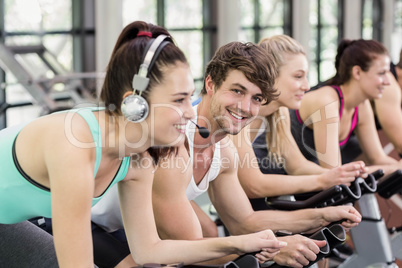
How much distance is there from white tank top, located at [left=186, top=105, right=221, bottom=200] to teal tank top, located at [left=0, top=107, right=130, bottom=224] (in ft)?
1.59

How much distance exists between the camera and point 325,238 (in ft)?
5.50

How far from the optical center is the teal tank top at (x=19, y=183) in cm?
141

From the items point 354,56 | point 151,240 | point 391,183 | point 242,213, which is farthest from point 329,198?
point 354,56

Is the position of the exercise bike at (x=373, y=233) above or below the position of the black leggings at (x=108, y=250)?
below

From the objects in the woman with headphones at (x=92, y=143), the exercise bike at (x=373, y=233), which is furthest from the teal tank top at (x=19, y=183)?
the exercise bike at (x=373, y=233)

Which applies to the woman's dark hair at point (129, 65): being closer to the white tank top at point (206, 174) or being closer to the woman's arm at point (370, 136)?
the white tank top at point (206, 174)

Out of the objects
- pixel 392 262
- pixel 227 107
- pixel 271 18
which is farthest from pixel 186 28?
pixel 227 107

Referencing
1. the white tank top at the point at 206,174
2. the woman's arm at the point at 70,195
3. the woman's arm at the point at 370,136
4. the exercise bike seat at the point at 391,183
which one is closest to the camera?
the woman's arm at the point at 70,195

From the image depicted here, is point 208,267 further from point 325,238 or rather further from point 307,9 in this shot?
point 307,9

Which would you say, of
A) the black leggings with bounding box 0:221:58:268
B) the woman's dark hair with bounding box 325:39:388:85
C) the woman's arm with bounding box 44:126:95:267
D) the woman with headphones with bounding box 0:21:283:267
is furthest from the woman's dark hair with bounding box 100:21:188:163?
the woman's dark hair with bounding box 325:39:388:85

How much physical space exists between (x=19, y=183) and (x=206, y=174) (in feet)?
2.31

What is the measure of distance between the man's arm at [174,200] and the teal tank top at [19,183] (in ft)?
1.06

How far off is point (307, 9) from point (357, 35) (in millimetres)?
Result: 1614

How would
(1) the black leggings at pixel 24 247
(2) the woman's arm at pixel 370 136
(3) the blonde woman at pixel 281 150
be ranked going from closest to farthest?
(1) the black leggings at pixel 24 247 < (3) the blonde woman at pixel 281 150 < (2) the woman's arm at pixel 370 136
